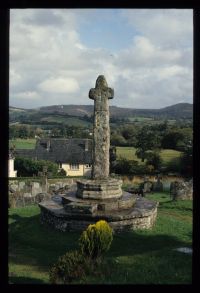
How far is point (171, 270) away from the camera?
7.91 meters

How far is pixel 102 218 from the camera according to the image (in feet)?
40.4

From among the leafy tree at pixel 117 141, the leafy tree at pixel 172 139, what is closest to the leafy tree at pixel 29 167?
the leafy tree at pixel 172 139

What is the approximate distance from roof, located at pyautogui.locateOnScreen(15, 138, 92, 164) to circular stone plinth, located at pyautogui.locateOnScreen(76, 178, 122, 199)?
4037 cm

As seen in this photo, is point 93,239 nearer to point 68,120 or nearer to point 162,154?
point 162,154

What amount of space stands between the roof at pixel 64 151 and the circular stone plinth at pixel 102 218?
40.6 meters

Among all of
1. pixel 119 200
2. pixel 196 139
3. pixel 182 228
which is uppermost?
pixel 196 139

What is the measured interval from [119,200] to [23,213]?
13.9 ft

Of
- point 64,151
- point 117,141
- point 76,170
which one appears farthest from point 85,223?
point 117,141

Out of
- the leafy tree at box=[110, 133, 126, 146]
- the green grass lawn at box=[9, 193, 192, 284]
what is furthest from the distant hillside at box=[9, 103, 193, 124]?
the green grass lawn at box=[9, 193, 192, 284]

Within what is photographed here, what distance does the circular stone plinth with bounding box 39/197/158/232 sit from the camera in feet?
40.5

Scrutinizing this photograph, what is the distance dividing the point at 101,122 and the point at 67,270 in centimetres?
729

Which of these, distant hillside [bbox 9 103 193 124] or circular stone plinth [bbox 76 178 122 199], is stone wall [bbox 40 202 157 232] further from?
distant hillside [bbox 9 103 193 124]
